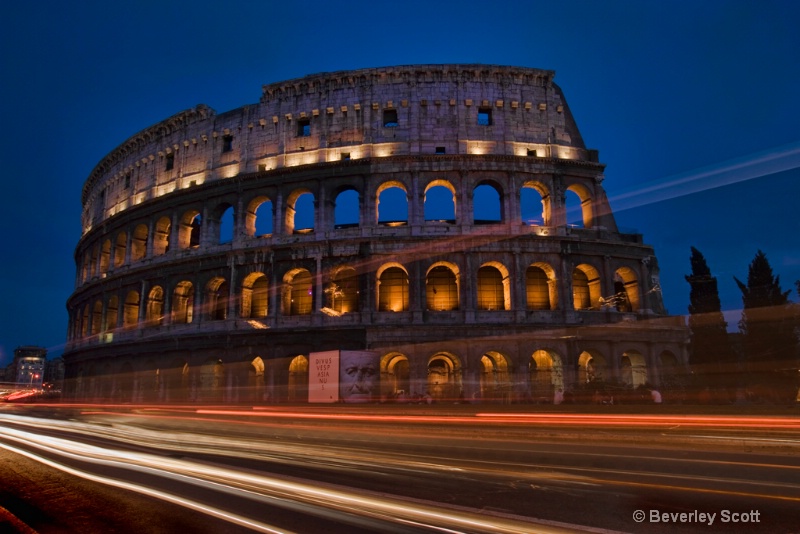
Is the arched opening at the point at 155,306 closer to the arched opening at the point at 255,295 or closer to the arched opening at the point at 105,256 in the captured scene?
the arched opening at the point at 255,295

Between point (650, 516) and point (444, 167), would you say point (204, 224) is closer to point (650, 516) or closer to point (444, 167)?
point (444, 167)

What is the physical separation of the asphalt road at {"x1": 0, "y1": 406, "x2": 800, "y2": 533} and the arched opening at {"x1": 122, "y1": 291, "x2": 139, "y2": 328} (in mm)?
20669

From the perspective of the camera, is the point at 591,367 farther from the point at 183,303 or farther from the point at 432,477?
the point at 183,303

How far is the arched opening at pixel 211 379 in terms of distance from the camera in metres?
29.4

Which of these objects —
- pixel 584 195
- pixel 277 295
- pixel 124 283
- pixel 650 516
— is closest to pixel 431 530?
pixel 650 516

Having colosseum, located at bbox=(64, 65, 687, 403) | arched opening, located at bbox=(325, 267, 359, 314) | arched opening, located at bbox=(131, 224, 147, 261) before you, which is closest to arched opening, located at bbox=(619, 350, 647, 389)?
colosseum, located at bbox=(64, 65, 687, 403)

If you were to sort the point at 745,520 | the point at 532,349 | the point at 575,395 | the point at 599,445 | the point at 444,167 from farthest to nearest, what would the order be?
the point at 444,167
the point at 532,349
the point at 575,395
the point at 599,445
the point at 745,520

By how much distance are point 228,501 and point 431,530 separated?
9.62 ft

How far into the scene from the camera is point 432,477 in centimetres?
815

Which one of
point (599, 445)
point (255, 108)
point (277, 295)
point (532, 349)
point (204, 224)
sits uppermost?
point (255, 108)

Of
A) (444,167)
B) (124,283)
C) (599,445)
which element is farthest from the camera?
Result: (124,283)

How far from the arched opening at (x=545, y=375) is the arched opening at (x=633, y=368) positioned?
3538mm

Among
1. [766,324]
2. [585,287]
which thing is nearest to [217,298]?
[585,287]

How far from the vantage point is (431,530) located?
525 centimetres
